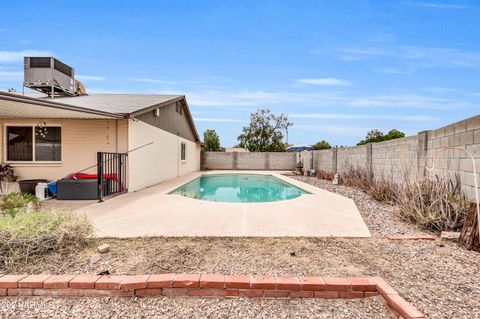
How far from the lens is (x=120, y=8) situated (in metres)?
10.6

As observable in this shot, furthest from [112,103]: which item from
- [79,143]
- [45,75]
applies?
[45,75]

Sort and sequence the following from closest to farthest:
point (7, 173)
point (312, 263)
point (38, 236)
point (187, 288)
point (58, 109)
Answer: point (187, 288), point (312, 263), point (38, 236), point (58, 109), point (7, 173)

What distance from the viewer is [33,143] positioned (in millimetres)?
9461

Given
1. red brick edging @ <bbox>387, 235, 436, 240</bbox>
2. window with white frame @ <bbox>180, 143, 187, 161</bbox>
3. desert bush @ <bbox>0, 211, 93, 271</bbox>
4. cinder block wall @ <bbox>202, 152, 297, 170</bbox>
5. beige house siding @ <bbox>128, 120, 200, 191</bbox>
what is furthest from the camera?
Result: cinder block wall @ <bbox>202, 152, 297, 170</bbox>

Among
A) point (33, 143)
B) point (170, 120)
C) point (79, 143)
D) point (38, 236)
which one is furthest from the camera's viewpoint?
point (170, 120)

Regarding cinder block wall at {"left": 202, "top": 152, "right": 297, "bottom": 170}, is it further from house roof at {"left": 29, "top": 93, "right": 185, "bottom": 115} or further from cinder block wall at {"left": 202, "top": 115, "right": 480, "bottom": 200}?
house roof at {"left": 29, "top": 93, "right": 185, "bottom": 115}

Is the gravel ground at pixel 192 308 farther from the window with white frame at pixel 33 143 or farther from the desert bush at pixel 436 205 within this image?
the window with white frame at pixel 33 143

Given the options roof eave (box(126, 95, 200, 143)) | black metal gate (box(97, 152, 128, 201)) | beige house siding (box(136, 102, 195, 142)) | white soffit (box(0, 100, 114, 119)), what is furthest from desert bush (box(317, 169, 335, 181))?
white soffit (box(0, 100, 114, 119))

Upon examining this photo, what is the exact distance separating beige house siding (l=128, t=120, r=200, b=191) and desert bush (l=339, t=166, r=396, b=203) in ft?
28.0

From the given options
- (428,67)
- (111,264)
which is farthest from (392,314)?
(428,67)

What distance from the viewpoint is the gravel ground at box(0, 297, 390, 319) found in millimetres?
2334

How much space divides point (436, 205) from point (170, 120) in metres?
12.4

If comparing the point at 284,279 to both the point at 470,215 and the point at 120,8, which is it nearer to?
the point at 470,215

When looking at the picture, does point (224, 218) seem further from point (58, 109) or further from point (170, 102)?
point (170, 102)
